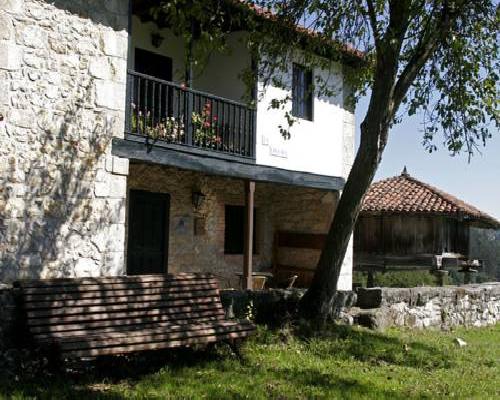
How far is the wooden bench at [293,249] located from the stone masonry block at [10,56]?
789 cm

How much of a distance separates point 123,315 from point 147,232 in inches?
233

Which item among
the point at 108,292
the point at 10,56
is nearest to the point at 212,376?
the point at 108,292

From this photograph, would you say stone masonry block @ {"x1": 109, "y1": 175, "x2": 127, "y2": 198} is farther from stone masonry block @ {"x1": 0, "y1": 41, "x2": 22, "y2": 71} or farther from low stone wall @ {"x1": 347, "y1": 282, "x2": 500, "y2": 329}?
low stone wall @ {"x1": 347, "y1": 282, "x2": 500, "y2": 329}

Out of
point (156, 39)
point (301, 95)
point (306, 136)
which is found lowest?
point (306, 136)

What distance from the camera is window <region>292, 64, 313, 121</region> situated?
13.2 m

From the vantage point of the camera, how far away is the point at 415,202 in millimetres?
16750

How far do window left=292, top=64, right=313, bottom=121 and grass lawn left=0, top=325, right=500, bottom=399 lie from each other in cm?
594

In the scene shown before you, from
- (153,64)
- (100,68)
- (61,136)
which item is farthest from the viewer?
(153,64)

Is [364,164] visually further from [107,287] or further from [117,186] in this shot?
[107,287]

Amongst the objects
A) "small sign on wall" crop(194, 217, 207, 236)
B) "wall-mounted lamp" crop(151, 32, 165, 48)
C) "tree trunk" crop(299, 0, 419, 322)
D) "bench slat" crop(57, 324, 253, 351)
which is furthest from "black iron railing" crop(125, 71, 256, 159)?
"bench slat" crop(57, 324, 253, 351)

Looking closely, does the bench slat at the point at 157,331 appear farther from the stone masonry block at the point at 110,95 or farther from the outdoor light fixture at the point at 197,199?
the outdoor light fixture at the point at 197,199

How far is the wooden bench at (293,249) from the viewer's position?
14.5m

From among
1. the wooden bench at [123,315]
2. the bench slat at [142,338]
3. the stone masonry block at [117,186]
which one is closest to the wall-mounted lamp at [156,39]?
the stone masonry block at [117,186]

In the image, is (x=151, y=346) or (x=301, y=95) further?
(x=301, y=95)
